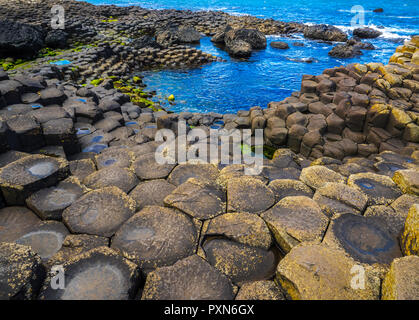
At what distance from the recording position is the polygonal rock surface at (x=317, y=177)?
3822mm

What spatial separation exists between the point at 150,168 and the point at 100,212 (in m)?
1.31

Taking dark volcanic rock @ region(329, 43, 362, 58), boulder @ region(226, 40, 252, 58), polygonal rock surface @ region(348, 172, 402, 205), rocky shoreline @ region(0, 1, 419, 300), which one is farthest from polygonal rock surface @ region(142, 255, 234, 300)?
dark volcanic rock @ region(329, 43, 362, 58)

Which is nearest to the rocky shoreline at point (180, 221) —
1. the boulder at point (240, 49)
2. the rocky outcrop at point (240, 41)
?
the boulder at point (240, 49)

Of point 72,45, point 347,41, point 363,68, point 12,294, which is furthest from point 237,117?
point 347,41

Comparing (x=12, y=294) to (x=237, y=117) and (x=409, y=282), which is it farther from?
(x=237, y=117)

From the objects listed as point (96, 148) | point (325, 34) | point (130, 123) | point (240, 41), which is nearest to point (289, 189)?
point (96, 148)

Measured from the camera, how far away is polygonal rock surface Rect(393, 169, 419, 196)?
365cm

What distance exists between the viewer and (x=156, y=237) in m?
2.68

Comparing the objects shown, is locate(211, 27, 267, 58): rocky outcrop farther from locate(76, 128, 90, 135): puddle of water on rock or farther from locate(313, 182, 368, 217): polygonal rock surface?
locate(313, 182, 368, 217): polygonal rock surface

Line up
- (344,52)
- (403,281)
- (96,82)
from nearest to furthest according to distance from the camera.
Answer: (403,281) → (96,82) → (344,52)

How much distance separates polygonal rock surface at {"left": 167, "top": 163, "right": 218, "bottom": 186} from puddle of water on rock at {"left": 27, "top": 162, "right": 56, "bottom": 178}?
1.60m

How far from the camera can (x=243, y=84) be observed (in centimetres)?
1625

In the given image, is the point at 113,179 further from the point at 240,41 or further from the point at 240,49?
the point at 240,41

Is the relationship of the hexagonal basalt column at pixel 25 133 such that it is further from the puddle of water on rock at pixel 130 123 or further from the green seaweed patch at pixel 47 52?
the green seaweed patch at pixel 47 52
